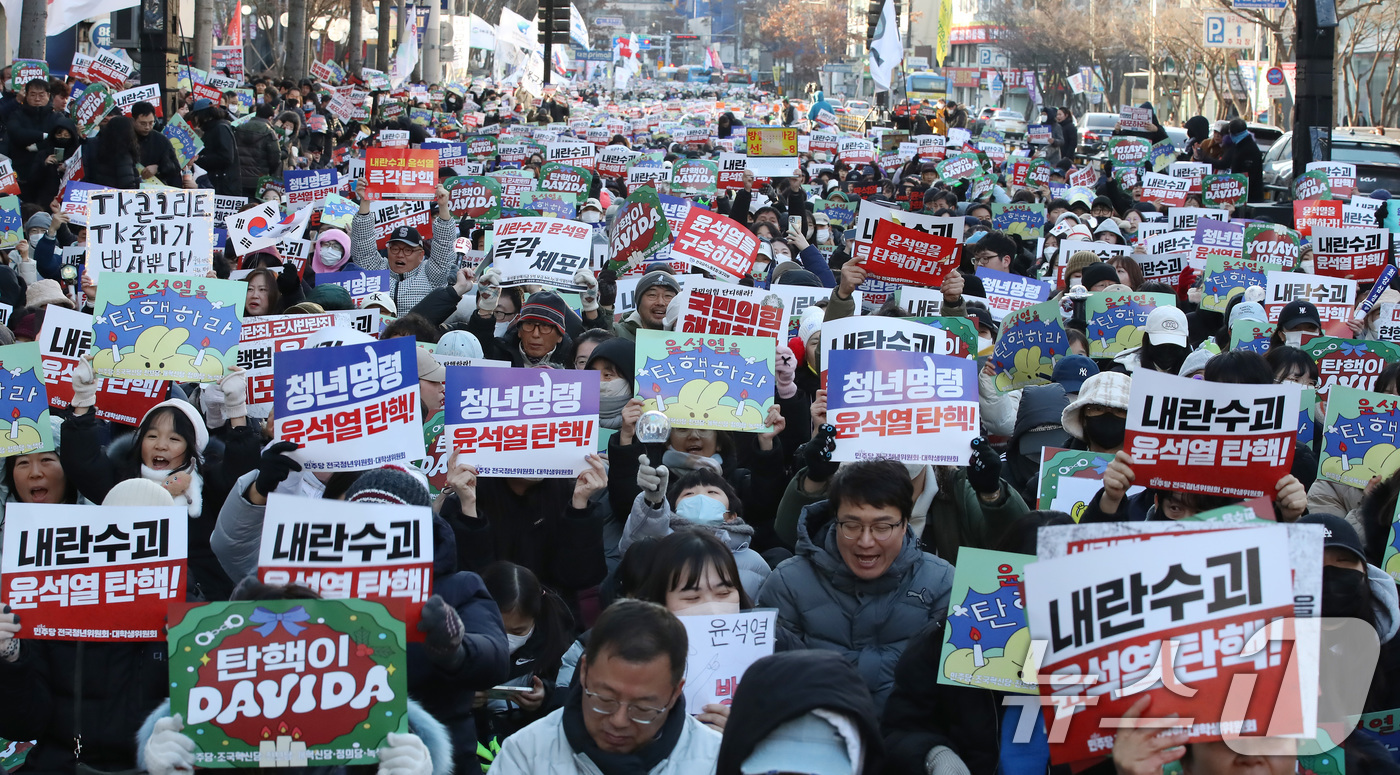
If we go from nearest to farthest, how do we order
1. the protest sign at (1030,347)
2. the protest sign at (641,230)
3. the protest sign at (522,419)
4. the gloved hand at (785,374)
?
1. the protest sign at (522,419)
2. the gloved hand at (785,374)
3. the protest sign at (1030,347)
4. the protest sign at (641,230)

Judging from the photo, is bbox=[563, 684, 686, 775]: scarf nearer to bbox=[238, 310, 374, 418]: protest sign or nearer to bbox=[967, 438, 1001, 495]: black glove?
bbox=[967, 438, 1001, 495]: black glove

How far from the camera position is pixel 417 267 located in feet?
34.2

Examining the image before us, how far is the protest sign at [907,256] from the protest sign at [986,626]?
543 cm

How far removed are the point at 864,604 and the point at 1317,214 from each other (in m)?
10.6

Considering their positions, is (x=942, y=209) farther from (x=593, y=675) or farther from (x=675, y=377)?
(x=593, y=675)

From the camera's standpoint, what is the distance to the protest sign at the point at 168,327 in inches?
255

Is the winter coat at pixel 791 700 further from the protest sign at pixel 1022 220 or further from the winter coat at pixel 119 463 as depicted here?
the protest sign at pixel 1022 220

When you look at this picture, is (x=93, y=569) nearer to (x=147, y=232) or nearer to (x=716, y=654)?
(x=716, y=654)

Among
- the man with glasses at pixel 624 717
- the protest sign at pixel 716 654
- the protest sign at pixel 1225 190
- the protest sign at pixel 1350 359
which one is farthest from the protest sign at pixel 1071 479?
the protest sign at pixel 1225 190

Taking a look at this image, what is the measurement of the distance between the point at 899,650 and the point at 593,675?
1.27 metres

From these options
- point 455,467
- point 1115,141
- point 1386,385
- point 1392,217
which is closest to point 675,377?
point 455,467

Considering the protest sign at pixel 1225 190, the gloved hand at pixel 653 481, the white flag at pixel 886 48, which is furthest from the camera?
the white flag at pixel 886 48


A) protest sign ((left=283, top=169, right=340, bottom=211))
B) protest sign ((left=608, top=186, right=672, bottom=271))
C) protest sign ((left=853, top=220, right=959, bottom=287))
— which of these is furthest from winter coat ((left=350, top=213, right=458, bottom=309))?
protest sign ((left=853, top=220, right=959, bottom=287))

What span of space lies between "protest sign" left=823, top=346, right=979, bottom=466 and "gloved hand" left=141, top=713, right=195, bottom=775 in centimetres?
264
